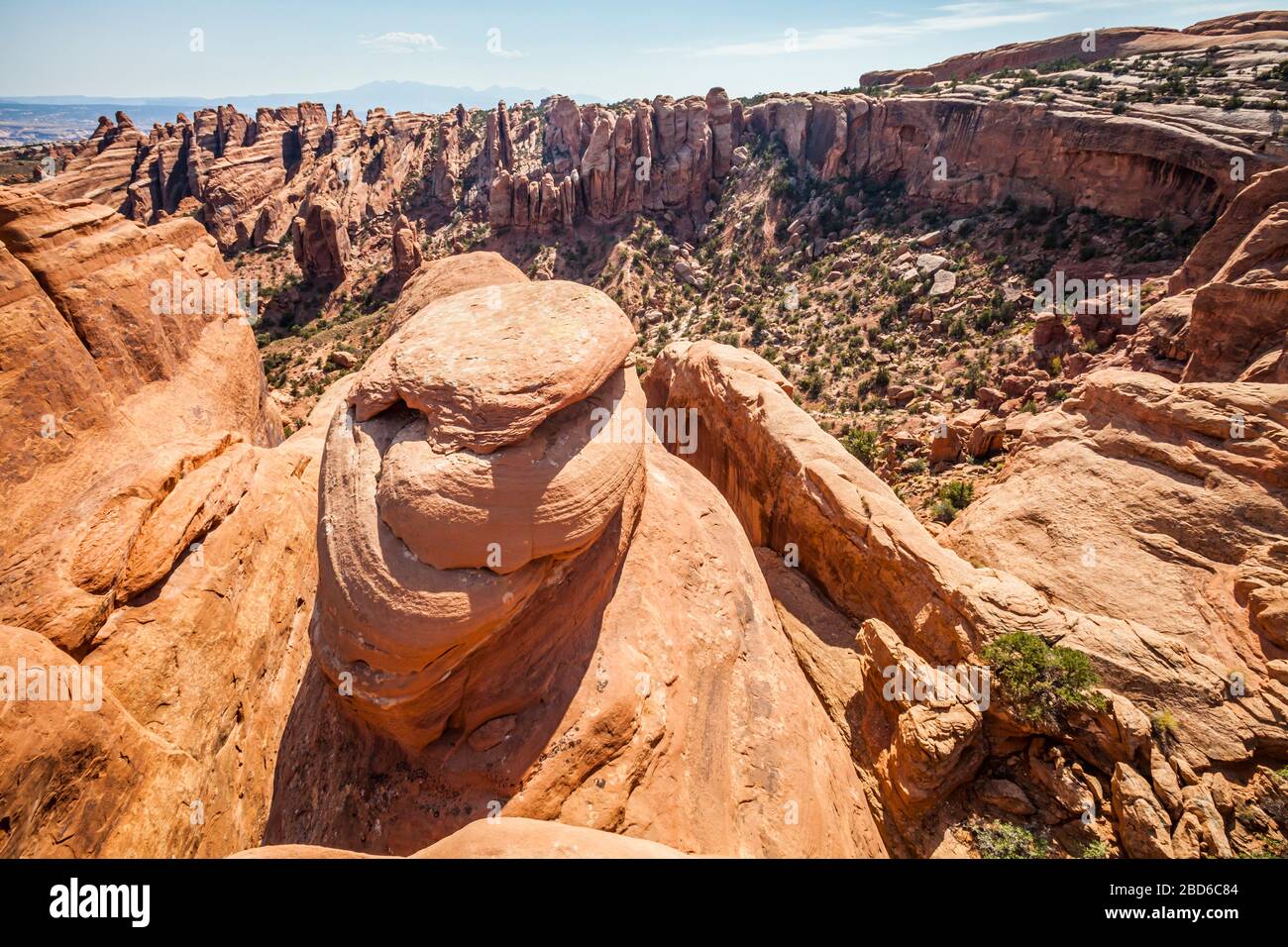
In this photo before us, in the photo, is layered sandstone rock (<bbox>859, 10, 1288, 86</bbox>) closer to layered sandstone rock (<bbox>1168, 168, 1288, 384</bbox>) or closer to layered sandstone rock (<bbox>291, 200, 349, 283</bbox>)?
layered sandstone rock (<bbox>1168, 168, 1288, 384</bbox>)

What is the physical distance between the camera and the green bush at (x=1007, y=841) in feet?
28.4

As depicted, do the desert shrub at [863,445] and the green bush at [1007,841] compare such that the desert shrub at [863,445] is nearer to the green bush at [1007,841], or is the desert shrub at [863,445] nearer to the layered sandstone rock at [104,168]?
the green bush at [1007,841]

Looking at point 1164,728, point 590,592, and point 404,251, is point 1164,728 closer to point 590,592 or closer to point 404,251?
point 590,592

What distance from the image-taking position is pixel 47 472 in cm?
1080

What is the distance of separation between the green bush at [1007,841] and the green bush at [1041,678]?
1.73m

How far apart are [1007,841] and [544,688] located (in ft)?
25.6

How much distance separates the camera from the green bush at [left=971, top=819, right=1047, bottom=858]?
8.65 m

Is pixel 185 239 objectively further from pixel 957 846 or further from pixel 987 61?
pixel 987 61

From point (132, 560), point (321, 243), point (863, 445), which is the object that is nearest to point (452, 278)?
point (132, 560)

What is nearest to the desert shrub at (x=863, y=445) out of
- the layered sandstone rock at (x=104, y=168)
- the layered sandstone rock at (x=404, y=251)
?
the layered sandstone rock at (x=404, y=251)
